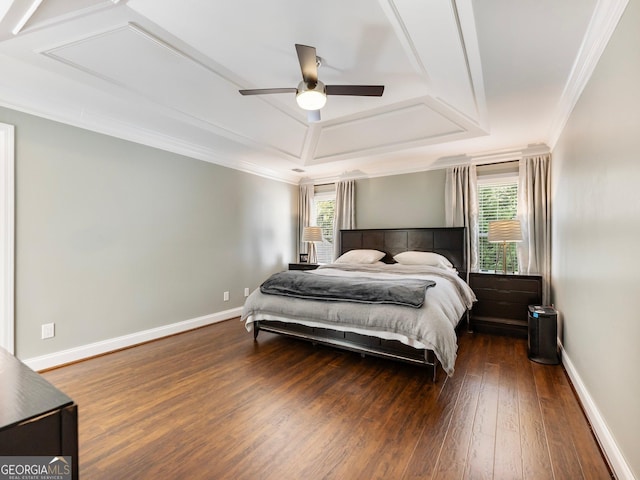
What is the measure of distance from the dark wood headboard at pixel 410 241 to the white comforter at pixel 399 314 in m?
0.71

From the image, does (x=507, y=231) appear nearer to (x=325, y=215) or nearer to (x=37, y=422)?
(x=325, y=215)

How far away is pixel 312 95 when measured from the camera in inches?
92.6

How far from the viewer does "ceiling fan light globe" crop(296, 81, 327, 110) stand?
2.32 m

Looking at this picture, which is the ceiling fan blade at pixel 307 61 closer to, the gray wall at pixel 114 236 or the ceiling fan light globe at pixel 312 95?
the ceiling fan light globe at pixel 312 95

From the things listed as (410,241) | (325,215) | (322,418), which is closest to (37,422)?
(322,418)

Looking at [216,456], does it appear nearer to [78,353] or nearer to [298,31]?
[78,353]

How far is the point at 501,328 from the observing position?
12.3ft

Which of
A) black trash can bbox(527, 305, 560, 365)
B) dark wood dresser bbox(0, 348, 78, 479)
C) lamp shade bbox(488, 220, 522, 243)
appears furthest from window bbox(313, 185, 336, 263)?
dark wood dresser bbox(0, 348, 78, 479)

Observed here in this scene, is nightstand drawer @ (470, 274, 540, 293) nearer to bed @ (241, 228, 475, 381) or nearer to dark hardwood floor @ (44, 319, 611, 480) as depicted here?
bed @ (241, 228, 475, 381)

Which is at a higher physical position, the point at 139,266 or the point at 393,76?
the point at 393,76

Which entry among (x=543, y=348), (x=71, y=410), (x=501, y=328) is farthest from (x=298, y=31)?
(x=501, y=328)

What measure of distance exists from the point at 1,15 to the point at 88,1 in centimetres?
54

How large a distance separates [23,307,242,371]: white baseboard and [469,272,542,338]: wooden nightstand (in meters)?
3.54

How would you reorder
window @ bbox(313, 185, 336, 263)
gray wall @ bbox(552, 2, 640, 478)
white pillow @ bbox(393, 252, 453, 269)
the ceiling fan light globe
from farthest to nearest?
window @ bbox(313, 185, 336, 263) < white pillow @ bbox(393, 252, 453, 269) < the ceiling fan light globe < gray wall @ bbox(552, 2, 640, 478)
